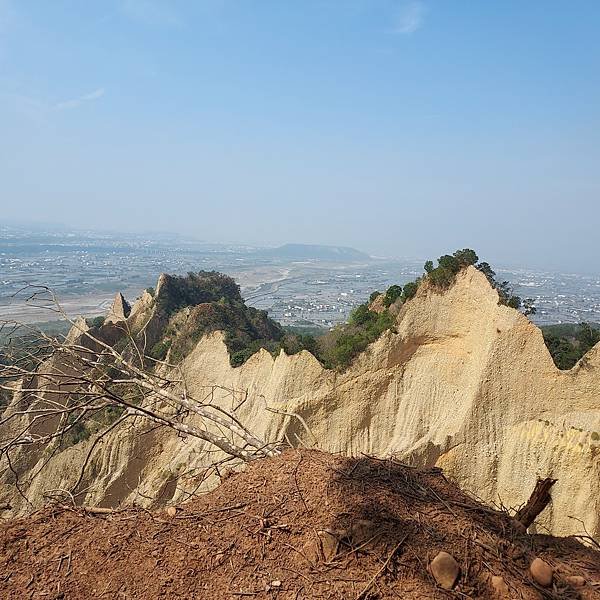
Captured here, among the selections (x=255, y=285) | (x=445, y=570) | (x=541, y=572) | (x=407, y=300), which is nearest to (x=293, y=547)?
(x=445, y=570)

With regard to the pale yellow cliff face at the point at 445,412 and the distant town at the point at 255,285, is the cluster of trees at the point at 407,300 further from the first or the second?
the distant town at the point at 255,285

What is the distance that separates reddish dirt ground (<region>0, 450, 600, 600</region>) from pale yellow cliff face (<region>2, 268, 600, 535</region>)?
22.6 ft

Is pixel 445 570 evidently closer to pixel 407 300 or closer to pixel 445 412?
pixel 445 412

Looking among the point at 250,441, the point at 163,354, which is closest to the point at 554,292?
the point at 163,354

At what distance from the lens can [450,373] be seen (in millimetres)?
15930

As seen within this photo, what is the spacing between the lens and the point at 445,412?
1551cm

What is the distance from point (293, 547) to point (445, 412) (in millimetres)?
12415

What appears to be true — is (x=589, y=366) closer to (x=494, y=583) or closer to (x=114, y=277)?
(x=494, y=583)

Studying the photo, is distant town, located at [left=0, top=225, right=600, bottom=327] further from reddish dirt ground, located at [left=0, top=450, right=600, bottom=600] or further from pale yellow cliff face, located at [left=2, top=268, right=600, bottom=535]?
reddish dirt ground, located at [left=0, top=450, right=600, bottom=600]

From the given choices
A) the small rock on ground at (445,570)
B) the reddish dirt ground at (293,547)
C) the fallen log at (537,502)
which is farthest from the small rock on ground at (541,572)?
the fallen log at (537,502)

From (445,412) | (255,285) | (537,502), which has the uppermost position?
(537,502)

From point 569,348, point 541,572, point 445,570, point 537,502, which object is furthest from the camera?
point 569,348

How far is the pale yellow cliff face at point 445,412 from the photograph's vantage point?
13.0 m

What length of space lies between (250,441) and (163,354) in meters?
18.7
